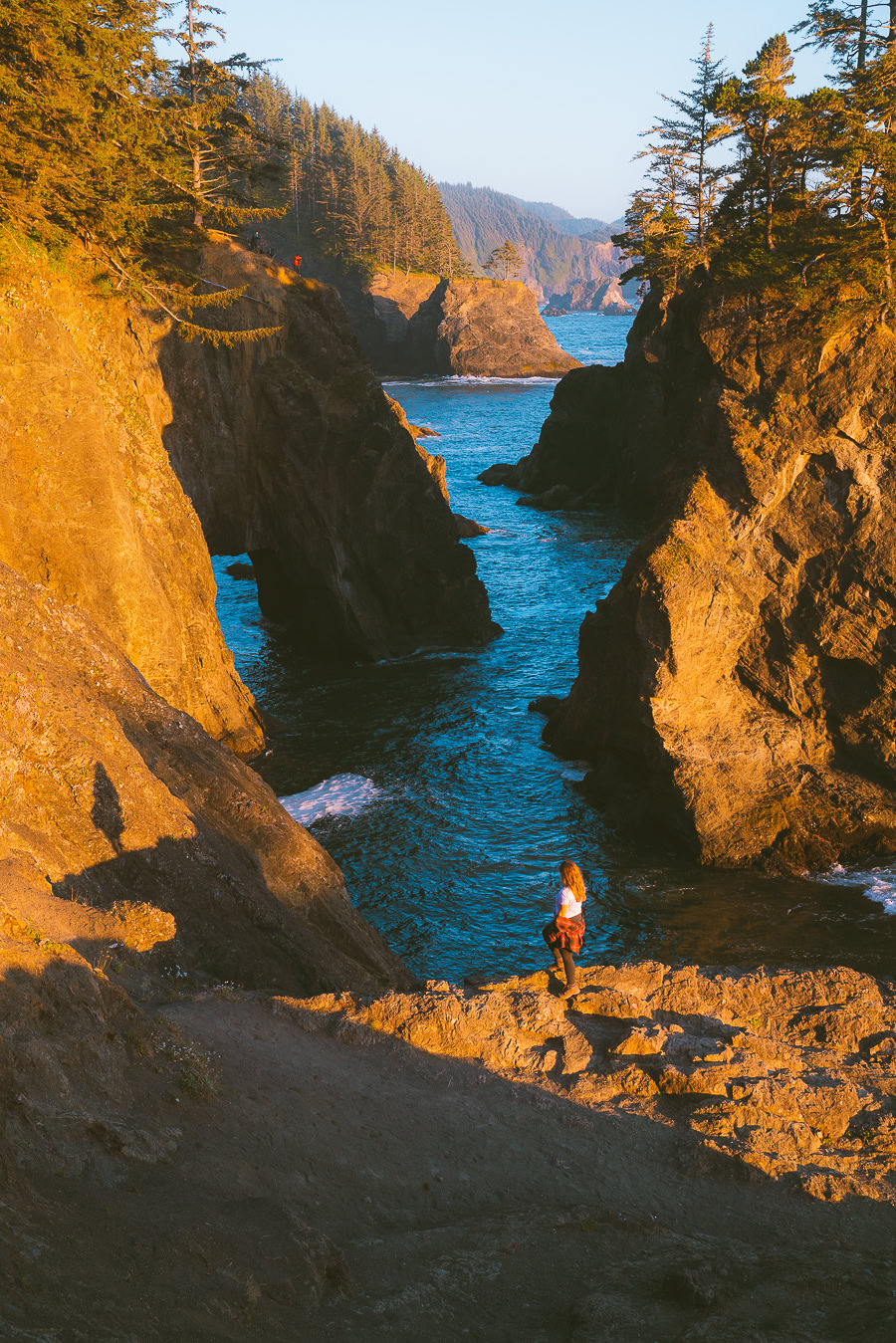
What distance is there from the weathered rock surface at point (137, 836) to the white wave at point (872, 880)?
43.3 ft

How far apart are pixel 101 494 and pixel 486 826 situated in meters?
14.3

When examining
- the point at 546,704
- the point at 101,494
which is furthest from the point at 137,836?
the point at 546,704

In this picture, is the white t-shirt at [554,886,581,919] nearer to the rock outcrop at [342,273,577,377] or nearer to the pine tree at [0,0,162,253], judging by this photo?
the pine tree at [0,0,162,253]

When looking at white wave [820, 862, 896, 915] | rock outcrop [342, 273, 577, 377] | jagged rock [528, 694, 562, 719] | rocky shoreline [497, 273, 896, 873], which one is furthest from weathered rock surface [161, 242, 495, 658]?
rock outcrop [342, 273, 577, 377]

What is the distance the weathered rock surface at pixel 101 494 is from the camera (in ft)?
82.3

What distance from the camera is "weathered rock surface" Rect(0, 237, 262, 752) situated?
25.1 metres

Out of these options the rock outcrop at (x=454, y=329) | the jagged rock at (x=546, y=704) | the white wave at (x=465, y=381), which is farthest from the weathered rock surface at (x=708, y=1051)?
the rock outcrop at (x=454, y=329)

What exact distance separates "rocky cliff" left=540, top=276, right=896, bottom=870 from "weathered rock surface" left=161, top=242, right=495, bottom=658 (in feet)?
53.2

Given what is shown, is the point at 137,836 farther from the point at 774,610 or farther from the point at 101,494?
the point at 774,610

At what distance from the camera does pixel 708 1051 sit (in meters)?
12.9

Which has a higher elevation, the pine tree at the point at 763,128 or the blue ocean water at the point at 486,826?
the pine tree at the point at 763,128

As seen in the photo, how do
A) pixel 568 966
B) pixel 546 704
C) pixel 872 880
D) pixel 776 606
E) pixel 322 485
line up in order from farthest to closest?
pixel 322 485, pixel 546 704, pixel 776 606, pixel 872 880, pixel 568 966

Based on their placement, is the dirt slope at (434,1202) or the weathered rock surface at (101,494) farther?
the weathered rock surface at (101,494)

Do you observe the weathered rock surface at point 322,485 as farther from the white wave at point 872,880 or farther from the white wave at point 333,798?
the white wave at point 872,880
